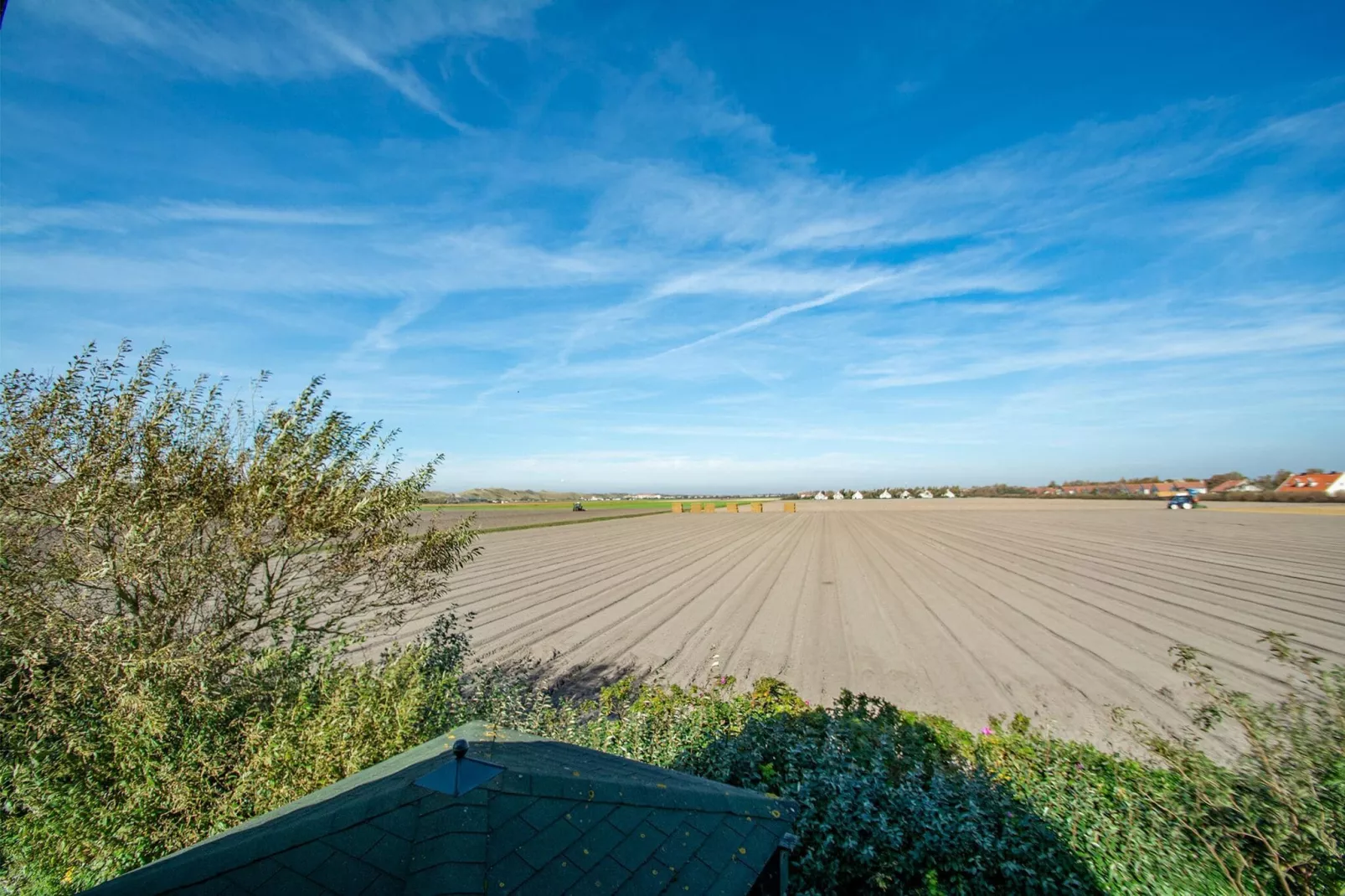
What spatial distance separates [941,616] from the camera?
1661 centimetres

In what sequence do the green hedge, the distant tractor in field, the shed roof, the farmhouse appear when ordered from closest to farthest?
the green hedge, the distant tractor in field, the shed roof, the farmhouse

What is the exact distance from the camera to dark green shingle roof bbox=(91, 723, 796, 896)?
2453 millimetres

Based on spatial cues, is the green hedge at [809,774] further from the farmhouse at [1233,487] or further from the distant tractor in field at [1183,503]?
the farmhouse at [1233,487]

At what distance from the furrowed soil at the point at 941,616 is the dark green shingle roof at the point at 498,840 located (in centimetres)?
773

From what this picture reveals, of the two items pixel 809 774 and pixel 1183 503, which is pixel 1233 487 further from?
pixel 809 774

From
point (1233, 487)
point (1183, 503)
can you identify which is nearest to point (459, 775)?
point (1183, 503)

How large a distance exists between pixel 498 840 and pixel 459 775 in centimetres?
45

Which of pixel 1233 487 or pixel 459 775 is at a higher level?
pixel 1233 487

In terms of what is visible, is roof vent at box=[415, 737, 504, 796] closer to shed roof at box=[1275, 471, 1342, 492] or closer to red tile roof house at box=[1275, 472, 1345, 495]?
red tile roof house at box=[1275, 472, 1345, 495]

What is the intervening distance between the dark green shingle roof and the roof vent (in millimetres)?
54

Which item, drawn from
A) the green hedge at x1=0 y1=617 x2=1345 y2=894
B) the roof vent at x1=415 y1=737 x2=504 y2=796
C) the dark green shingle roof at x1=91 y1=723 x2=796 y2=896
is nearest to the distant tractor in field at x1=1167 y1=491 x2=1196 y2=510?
the green hedge at x1=0 y1=617 x2=1345 y2=894

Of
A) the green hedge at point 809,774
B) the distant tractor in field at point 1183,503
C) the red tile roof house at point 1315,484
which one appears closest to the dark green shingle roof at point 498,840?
the green hedge at point 809,774

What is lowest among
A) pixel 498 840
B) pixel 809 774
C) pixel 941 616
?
pixel 941 616

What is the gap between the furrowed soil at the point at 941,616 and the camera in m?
11.2
